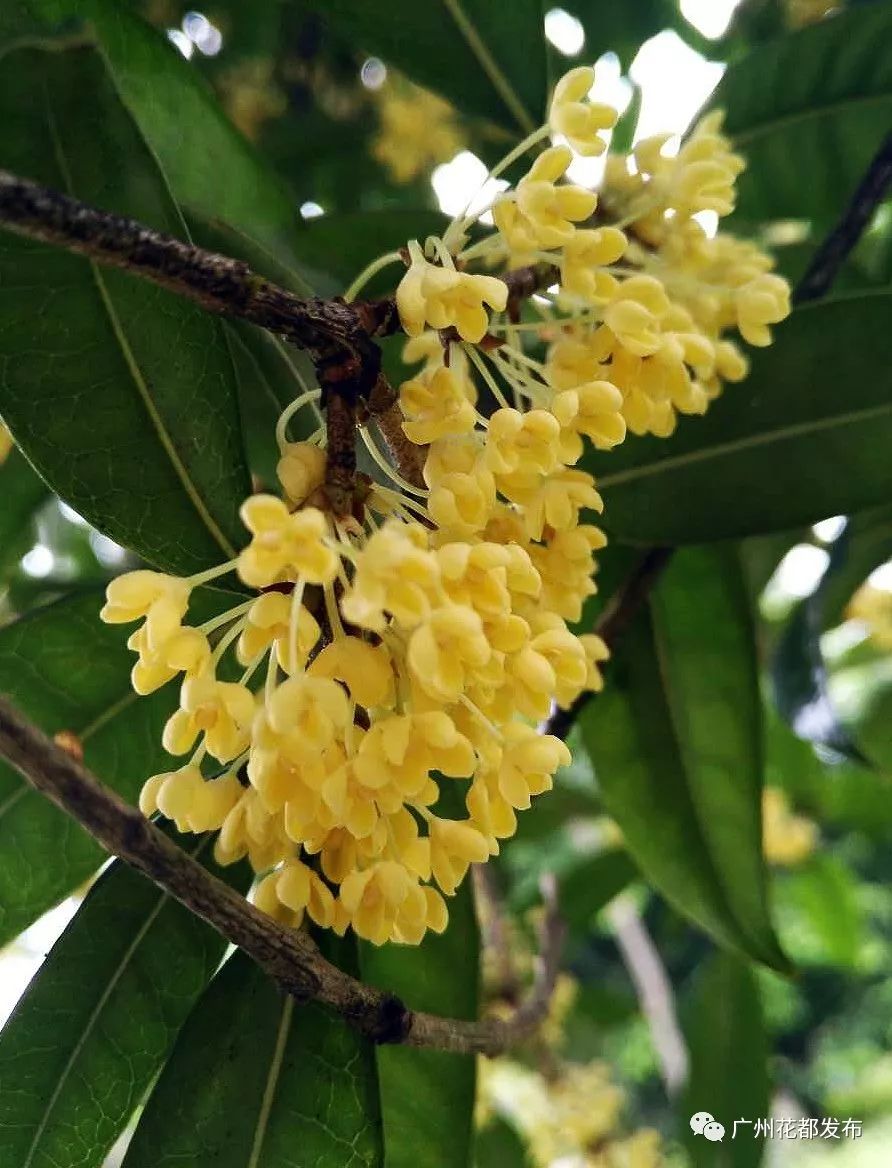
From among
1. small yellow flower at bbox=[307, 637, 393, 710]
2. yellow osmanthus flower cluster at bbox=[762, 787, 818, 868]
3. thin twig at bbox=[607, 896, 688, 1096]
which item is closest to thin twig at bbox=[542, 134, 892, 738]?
small yellow flower at bbox=[307, 637, 393, 710]

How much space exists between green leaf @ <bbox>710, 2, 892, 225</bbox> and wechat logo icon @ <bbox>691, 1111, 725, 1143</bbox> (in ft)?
4.65

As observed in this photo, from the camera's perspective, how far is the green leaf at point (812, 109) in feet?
3.86

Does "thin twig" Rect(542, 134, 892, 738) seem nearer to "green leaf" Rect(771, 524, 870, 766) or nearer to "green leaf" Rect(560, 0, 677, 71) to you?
"green leaf" Rect(771, 524, 870, 766)

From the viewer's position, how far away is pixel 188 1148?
0.65 metres

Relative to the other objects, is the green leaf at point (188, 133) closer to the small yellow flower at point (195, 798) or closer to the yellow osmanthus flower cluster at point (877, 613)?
the small yellow flower at point (195, 798)

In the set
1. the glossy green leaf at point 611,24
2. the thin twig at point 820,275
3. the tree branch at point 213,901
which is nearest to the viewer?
the tree branch at point 213,901

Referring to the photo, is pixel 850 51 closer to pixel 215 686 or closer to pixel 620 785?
pixel 620 785

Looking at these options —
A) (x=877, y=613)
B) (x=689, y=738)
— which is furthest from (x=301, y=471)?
(x=877, y=613)

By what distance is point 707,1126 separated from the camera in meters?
1.72

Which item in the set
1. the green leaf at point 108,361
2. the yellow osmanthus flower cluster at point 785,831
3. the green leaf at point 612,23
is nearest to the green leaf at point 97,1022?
the green leaf at point 108,361

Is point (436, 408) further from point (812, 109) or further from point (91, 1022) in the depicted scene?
point (812, 109)

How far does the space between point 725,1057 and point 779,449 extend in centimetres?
124

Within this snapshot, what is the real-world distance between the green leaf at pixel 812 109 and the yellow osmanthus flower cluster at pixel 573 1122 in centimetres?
158

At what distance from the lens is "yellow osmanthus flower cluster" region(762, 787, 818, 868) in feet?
7.75
